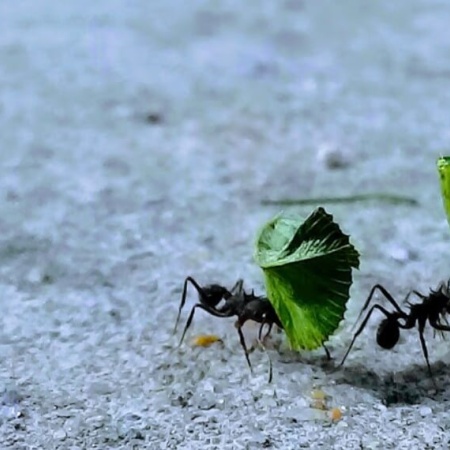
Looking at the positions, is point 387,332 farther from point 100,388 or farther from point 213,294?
point 100,388

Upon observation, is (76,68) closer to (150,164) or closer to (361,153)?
(150,164)

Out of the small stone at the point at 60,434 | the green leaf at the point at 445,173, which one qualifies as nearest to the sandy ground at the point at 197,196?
the small stone at the point at 60,434

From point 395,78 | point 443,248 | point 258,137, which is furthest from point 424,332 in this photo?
point 395,78

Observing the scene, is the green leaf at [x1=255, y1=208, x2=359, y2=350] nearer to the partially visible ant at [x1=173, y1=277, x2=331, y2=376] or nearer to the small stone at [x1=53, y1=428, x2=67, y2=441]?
the partially visible ant at [x1=173, y1=277, x2=331, y2=376]

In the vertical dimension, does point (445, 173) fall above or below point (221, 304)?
above

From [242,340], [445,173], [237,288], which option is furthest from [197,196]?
[445,173]

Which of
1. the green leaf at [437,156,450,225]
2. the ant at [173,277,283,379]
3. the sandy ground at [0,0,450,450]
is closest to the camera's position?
the green leaf at [437,156,450,225]

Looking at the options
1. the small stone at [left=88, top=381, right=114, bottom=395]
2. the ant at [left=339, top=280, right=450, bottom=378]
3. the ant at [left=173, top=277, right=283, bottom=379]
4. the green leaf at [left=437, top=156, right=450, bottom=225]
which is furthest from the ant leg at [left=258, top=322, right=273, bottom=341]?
the green leaf at [left=437, top=156, right=450, bottom=225]

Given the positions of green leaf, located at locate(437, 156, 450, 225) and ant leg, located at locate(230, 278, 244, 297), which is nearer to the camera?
green leaf, located at locate(437, 156, 450, 225)

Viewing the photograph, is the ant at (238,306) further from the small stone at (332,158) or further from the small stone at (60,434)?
the small stone at (332,158)
